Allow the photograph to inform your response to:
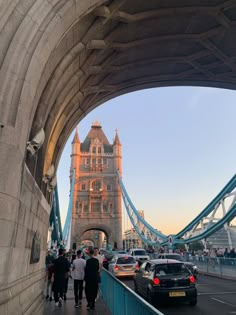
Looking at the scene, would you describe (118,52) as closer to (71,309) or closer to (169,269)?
(169,269)

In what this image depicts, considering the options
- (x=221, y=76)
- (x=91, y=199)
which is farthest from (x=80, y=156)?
(x=221, y=76)

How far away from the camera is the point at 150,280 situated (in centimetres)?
871

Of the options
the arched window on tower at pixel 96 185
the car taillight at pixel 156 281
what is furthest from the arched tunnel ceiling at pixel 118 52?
the arched window on tower at pixel 96 185

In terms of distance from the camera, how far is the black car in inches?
326

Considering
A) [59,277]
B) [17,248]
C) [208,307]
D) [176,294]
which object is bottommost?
[208,307]

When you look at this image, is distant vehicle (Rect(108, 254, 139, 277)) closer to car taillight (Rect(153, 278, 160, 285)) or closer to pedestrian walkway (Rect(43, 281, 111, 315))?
pedestrian walkway (Rect(43, 281, 111, 315))

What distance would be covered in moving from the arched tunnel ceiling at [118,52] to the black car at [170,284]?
5.02m

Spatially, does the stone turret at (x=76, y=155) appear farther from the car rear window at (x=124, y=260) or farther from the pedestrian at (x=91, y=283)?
the pedestrian at (x=91, y=283)

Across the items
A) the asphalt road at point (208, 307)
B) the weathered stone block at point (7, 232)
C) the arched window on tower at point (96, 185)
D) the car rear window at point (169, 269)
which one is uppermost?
the arched window on tower at point (96, 185)

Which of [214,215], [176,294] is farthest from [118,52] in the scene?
[214,215]

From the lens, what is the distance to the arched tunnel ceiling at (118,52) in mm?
7055

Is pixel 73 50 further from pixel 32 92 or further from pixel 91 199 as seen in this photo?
pixel 91 199

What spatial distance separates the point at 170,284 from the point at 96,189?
7017cm

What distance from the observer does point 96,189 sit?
77.9 m
